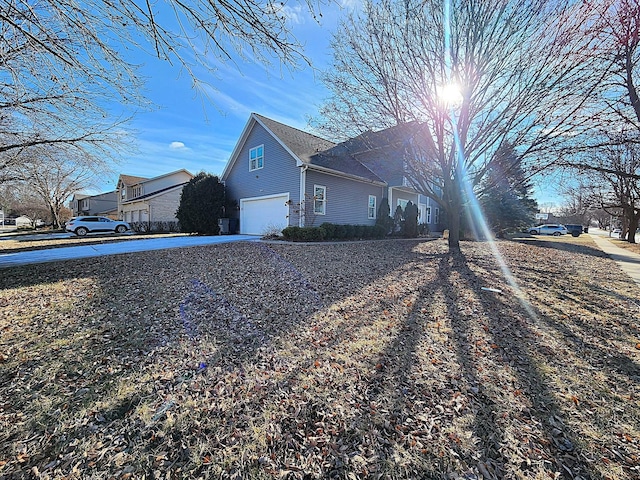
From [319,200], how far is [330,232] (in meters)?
1.93

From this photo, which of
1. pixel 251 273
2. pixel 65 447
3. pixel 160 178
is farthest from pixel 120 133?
pixel 160 178

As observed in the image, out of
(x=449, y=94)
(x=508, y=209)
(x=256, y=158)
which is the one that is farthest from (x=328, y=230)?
(x=508, y=209)

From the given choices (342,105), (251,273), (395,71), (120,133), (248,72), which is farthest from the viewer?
(342,105)

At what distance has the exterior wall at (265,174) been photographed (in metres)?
14.1

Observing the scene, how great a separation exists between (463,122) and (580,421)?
1011 centimetres

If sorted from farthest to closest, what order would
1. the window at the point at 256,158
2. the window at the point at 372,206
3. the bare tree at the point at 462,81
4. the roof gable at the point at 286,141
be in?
the window at the point at 372,206
the window at the point at 256,158
the roof gable at the point at 286,141
the bare tree at the point at 462,81

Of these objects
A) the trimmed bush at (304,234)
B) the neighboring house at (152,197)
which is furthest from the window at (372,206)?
the neighboring house at (152,197)

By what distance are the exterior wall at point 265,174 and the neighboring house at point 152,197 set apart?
515cm

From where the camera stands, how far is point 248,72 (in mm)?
3811

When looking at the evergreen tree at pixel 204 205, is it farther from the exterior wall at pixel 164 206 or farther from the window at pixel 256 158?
the exterior wall at pixel 164 206

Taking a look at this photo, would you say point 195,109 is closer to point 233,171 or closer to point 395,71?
point 395,71

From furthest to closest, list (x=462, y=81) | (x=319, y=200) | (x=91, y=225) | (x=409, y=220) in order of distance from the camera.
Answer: (x=91, y=225) < (x=409, y=220) < (x=319, y=200) < (x=462, y=81)

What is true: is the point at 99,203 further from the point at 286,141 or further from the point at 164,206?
the point at 286,141

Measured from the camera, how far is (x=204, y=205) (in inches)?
665
